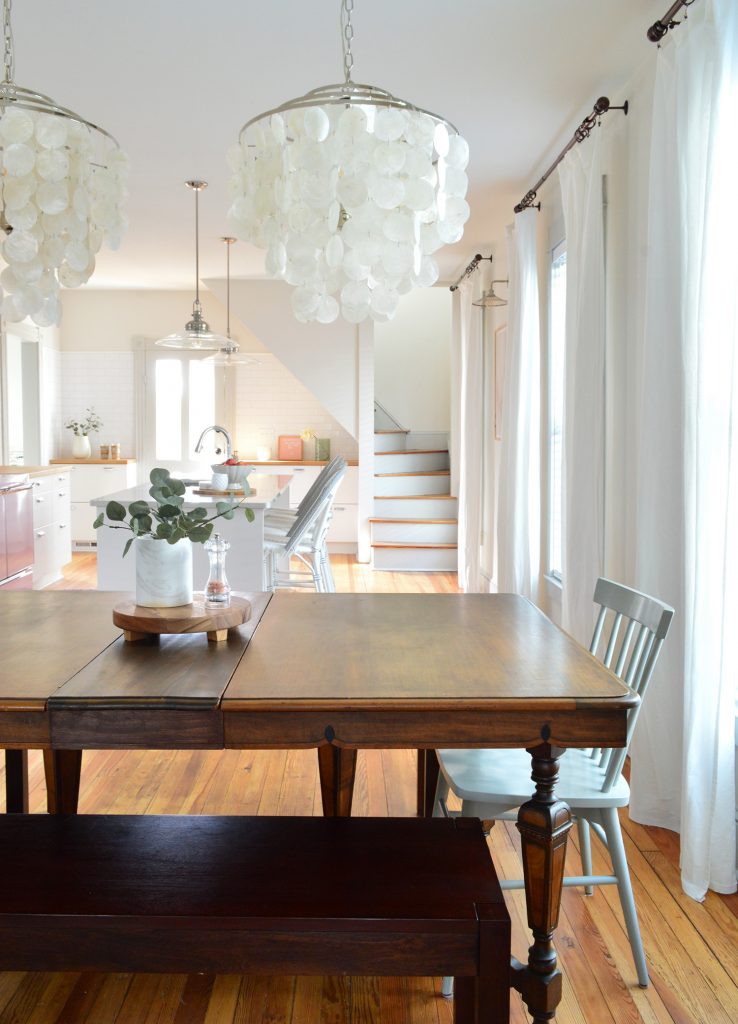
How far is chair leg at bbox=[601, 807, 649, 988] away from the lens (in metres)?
2.10

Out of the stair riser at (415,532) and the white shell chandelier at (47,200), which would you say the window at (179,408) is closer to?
the stair riser at (415,532)

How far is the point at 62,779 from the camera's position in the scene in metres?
2.54

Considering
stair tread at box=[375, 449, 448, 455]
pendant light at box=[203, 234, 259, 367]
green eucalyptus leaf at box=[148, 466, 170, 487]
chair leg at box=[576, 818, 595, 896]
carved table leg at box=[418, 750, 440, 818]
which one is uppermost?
pendant light at box=[203, 234, 259, 367]

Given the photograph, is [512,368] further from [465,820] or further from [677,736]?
[465,820]

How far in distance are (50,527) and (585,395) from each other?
5.07 meters

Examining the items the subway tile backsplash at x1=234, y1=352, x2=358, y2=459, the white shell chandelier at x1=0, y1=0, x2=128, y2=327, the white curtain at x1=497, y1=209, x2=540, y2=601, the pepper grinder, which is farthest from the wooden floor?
the subway tile backsplash at x1=234, y1=352, x2=358, y2=459

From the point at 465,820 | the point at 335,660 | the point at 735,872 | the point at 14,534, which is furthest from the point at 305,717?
the point at 14,534

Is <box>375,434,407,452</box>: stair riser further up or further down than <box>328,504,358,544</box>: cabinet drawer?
further up

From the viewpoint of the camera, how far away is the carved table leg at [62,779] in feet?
8.27

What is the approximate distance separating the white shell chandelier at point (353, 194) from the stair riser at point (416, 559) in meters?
6.26

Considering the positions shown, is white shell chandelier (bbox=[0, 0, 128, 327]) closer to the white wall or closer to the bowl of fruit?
Result: the bowl of fruit

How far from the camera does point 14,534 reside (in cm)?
630

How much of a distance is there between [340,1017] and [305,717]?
2.64ft

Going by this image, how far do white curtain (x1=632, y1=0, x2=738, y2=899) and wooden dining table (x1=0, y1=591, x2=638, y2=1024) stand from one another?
604mm
